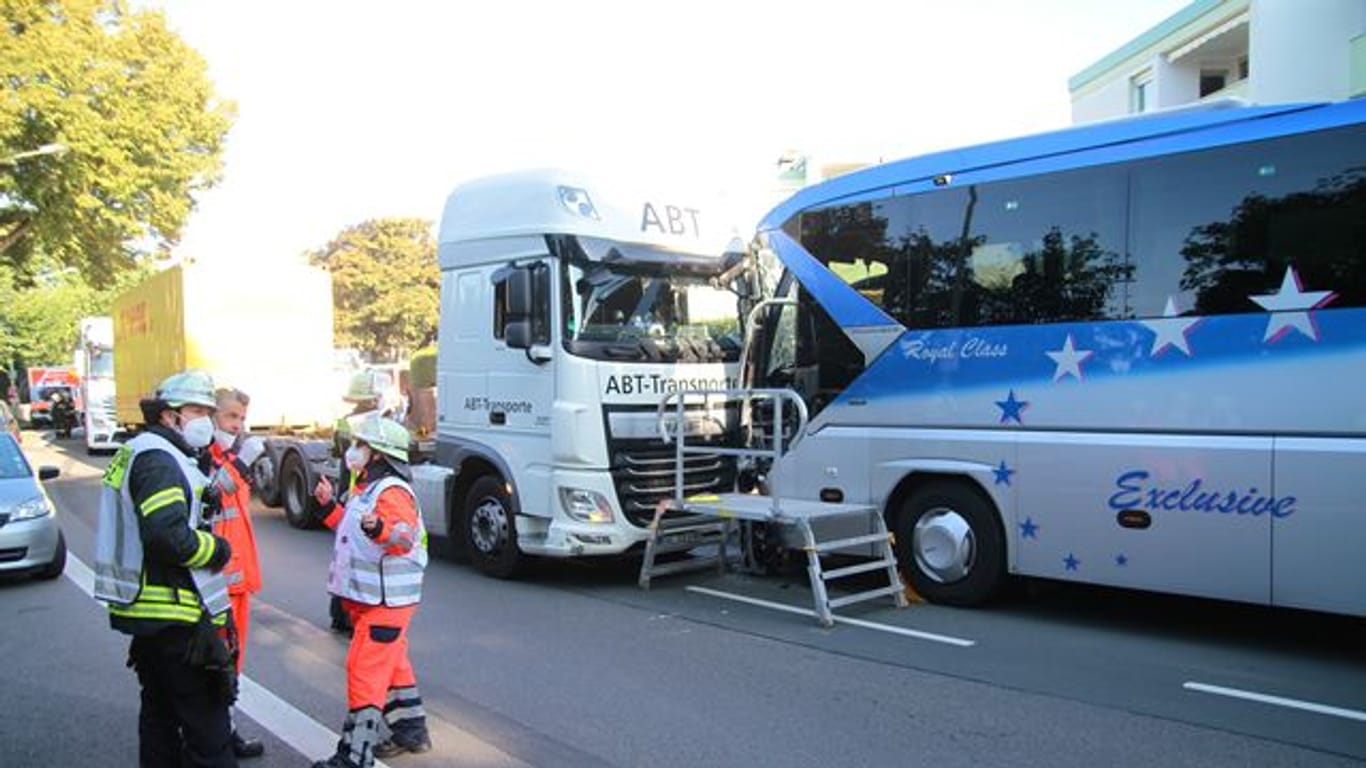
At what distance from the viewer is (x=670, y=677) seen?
6.12 meters

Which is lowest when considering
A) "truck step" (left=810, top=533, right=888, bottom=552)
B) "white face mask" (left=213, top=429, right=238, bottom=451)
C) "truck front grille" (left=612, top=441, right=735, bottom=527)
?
"truck step" (left=810, top=533, right=888, bottom=552)

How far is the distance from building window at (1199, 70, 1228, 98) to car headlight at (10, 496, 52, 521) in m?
25.6

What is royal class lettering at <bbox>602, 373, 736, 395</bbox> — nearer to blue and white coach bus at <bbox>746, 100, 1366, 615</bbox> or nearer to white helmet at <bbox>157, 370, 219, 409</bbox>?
blue and white coach bus at <bbox>746, 100, 1366, 615</bbox>

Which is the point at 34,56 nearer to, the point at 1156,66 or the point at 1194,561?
the point at 1194,561

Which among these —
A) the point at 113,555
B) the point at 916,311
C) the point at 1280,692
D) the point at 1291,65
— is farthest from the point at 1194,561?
the point at 1291,65

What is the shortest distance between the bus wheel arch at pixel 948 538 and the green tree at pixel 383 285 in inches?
1536

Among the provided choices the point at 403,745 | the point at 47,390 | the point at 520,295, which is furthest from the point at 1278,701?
the point at 47,390

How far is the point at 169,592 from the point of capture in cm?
383

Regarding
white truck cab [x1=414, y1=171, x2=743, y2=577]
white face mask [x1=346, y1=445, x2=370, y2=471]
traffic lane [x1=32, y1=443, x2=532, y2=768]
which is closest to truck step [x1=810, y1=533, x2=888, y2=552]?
white truck cab [x1=414, y1=171, x2=743, y2=577]

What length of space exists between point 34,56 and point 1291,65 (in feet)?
83.2

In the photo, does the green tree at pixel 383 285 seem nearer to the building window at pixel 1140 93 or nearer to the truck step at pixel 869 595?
the building window at pixel 1140 93

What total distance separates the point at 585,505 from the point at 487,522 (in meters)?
1.37

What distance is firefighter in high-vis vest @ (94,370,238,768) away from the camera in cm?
378

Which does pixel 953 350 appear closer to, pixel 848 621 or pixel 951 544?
pixel 951 544
